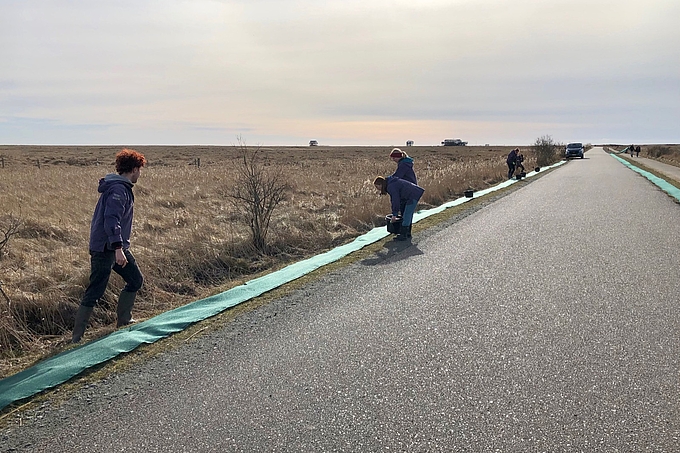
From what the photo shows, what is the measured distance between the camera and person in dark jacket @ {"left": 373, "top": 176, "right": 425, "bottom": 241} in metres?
8.84

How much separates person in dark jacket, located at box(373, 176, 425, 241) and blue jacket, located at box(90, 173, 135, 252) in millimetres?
5052

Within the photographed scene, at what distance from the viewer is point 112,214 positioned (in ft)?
15.2

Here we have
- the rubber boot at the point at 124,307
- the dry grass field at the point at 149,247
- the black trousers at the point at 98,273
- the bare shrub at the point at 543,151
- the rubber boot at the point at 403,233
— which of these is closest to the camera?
the black trousers at the point at 98,273

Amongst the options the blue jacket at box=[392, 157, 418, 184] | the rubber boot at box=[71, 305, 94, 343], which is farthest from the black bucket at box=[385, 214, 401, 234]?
the rubber boot at box=[71, 305, 94, 343]

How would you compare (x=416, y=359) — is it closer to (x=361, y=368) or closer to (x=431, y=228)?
(x=361, y=368)

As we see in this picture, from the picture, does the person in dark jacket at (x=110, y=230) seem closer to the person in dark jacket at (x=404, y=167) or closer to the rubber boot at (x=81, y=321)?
the rubber boot at (x=81, y=321)

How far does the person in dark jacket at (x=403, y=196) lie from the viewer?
29.0 feet

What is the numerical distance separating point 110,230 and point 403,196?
18.1 ft

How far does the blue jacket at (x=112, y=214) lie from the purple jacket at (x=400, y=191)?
505 centimetres

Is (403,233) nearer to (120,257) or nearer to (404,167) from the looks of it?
(404,167)

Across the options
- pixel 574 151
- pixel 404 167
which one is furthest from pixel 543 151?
pixel 404 167

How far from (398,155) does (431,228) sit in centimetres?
194

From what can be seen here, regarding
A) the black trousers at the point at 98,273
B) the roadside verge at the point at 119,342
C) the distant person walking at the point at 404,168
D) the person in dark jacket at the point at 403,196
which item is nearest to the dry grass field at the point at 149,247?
the black trousers at the point at 98,273

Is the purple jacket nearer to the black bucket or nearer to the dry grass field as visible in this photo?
the black bucket
